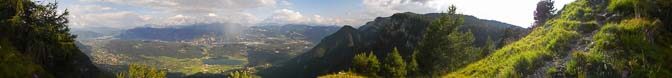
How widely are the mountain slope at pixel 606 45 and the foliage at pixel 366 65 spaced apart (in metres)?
20.9

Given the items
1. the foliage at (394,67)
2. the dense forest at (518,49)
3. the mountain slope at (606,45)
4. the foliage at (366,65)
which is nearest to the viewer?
the mountain slope at (606,45)

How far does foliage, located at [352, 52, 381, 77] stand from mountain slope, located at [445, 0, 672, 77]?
20916 millimetres

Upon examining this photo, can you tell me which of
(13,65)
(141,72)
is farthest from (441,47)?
(13,65)

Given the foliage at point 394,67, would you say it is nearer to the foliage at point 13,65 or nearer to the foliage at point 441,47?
the foliage at point 441,47

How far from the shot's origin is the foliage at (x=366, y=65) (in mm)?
75812

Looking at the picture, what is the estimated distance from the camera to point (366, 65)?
258 ft

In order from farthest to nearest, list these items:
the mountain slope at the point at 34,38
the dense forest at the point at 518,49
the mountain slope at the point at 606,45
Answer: the mountain slope at the point at 34,38, the dense forest at the point at 518,49, the mountain slope at the point at 606,45

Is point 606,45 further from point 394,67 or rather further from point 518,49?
point 394,67

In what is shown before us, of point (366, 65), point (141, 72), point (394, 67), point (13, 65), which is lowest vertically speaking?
point (394, 67)

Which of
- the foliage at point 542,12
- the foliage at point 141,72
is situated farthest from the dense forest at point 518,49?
the foliage at point 542,12

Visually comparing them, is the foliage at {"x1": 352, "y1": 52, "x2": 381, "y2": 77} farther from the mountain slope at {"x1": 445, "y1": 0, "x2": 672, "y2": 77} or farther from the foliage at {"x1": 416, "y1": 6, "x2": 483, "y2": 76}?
the mountain slope at {"x1": 445, "y1": 0, "x2": 672, "y2": 77}

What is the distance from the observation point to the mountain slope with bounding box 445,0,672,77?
34.2m

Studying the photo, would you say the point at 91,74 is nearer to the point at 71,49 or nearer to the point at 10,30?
the point at 71,49

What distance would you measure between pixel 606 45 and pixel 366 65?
137 ft
